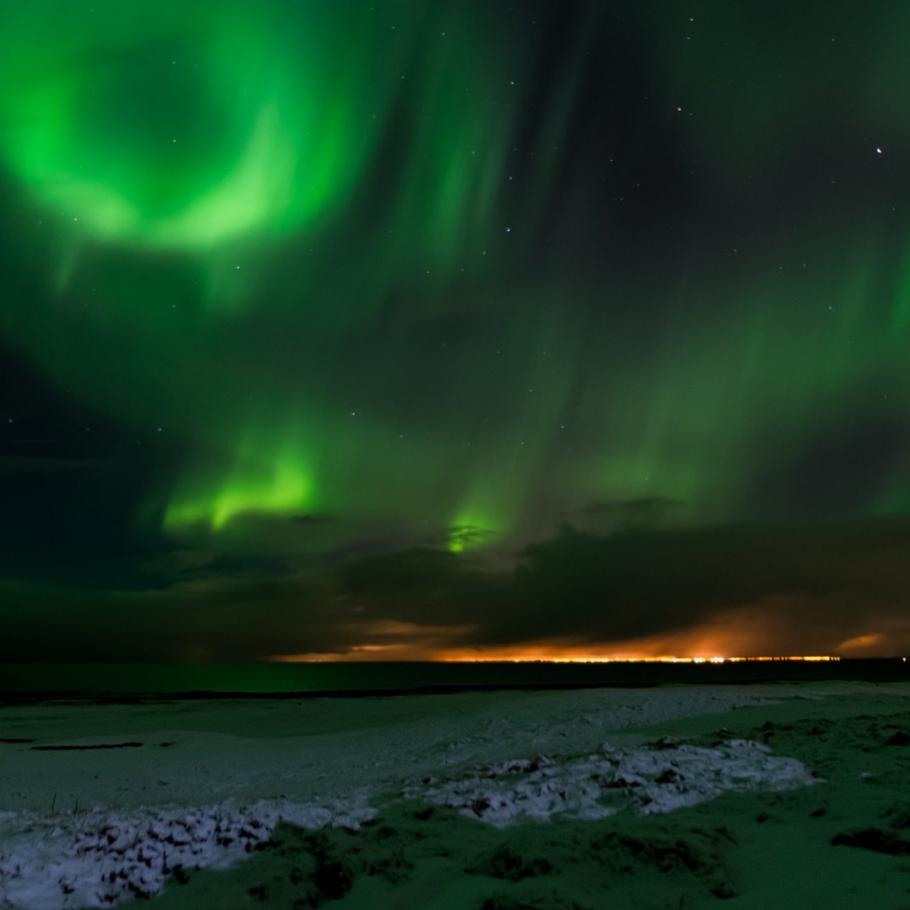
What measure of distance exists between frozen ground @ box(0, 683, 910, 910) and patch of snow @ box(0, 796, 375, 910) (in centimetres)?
2

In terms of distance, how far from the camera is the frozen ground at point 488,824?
5711mm

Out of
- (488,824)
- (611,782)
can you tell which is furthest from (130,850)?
(611,782)

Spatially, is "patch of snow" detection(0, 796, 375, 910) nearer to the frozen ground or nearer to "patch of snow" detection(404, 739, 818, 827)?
the frozen ground

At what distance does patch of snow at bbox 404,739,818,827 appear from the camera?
7.91m

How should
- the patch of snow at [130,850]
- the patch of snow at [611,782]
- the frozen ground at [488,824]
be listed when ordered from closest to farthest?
the frozen ground at [488,824], the patch of snow at [130,850], the patch of snow at [611,782]

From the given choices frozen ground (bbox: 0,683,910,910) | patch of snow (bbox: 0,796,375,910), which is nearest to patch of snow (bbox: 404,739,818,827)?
frozen ground (bbox: 0,683,910,910)

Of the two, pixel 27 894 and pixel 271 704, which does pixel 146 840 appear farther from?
pixel 271 704

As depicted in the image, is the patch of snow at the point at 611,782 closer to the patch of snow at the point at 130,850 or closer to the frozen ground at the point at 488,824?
the frozen ground at the point at 488,824

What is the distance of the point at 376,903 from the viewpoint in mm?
5598

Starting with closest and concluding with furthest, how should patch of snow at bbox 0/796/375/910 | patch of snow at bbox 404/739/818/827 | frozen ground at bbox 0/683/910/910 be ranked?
frozen ground at bbox 0/683/910/910, patch of snow at bbox 0/796/375/910, patch of snow at bbox 404/739/818/827

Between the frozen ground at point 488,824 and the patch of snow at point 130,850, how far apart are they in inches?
0.9

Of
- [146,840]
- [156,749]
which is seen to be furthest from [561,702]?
[146,840]

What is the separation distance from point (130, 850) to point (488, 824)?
321 centimetres

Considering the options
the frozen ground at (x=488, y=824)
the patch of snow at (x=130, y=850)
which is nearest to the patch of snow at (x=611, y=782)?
the frozen ground at (x=488, y=824)
